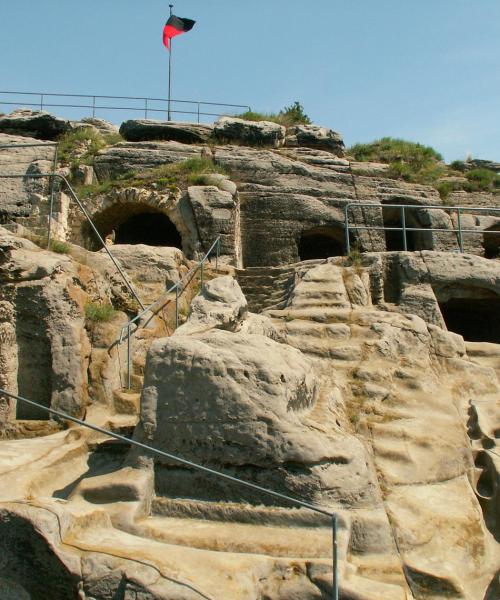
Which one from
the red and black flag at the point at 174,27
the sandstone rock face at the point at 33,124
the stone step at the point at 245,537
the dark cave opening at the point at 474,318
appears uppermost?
the red and black flag at the point at 174,27

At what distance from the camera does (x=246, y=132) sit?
720 inches

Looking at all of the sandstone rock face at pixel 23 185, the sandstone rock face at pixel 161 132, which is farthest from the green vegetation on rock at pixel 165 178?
the sandstone rock face at pixel 161 132

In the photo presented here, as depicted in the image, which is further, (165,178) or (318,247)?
(318,247)

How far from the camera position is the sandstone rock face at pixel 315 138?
1895 centimetres

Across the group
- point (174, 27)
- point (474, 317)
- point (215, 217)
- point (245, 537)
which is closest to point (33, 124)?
point (174, 27)

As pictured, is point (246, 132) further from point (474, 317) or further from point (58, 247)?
point (58, 247)

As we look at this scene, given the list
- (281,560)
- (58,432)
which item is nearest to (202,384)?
(281,560)

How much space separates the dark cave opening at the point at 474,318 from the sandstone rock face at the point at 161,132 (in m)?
8.02

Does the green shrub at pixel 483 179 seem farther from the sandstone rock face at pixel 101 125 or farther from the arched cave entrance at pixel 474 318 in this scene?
the sandstone rock face at pixel 101 125

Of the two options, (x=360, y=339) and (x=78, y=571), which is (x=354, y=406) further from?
(x=78, y=571)

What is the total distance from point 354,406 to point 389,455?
855 millimetres

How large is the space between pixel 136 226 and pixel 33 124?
12.6ft

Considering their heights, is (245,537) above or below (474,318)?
below

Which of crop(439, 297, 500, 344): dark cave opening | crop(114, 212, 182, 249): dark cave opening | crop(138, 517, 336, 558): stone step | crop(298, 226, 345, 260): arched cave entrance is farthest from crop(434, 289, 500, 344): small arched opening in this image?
crop(138, 517, 336, 558): stone step
